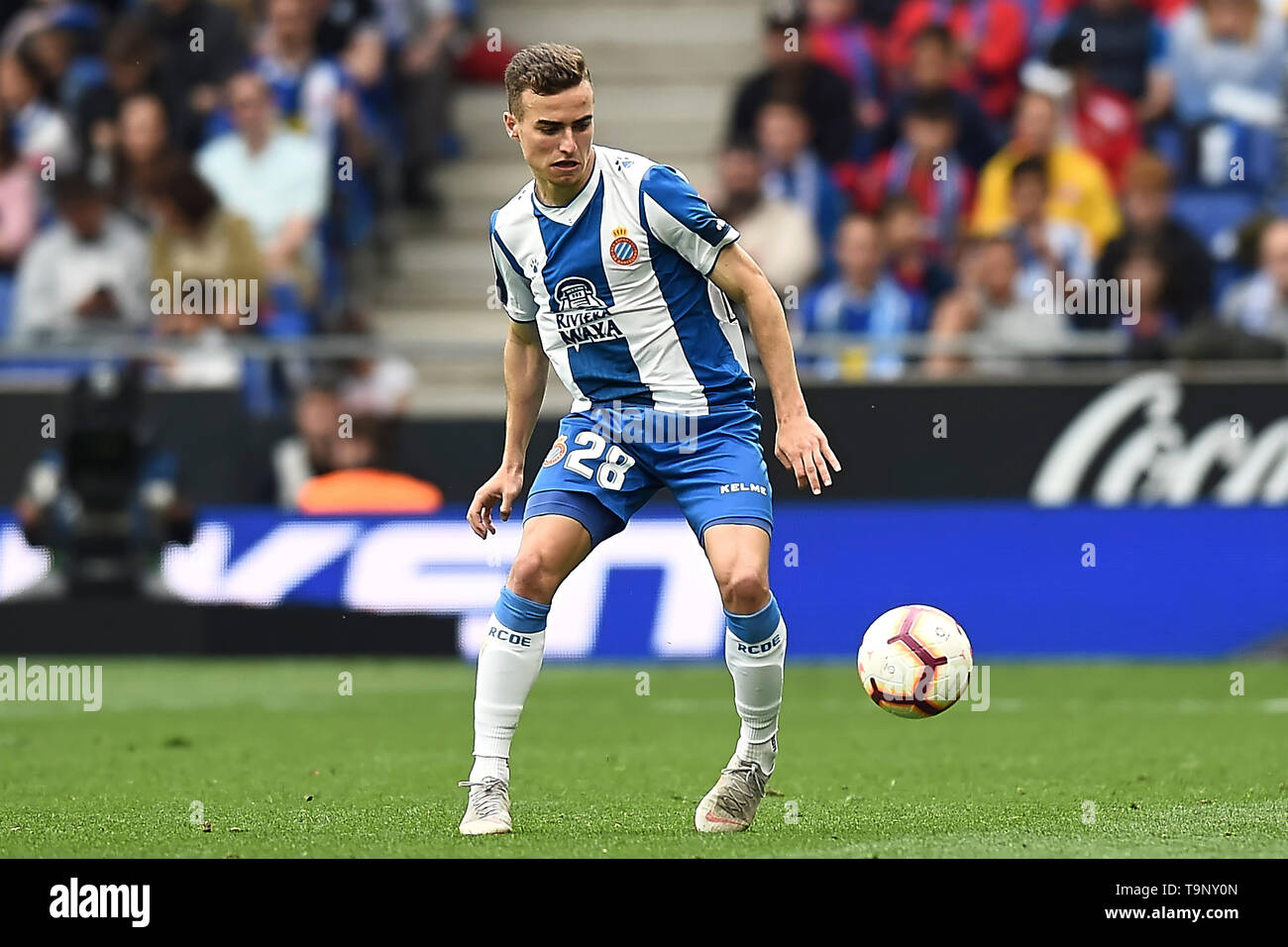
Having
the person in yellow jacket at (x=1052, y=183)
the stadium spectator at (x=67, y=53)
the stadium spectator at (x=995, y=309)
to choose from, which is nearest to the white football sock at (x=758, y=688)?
the stadium spectator at (x=995, y=309)

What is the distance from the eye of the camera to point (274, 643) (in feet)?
42.8

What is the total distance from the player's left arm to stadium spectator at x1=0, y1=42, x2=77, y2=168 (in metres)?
11.0

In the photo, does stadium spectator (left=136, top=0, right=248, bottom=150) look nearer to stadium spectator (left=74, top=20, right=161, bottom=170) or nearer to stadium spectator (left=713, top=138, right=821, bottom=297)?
stadium spectator (left=74, top=20, right=161, bottom=170)

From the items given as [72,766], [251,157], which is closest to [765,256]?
[251,157]

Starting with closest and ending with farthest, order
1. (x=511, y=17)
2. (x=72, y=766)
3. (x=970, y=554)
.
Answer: (x=72, y=766), (x=970, y=554), (x=511, y=17)

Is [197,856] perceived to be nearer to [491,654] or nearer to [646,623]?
[491,654]

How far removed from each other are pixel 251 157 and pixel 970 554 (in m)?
6.54

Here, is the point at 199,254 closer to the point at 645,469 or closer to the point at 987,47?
the point at 987,47

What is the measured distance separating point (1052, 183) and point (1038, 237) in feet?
2.32

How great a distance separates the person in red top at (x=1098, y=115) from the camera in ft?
50.4

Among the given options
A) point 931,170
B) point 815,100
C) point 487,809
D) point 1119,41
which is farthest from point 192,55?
point 487,809

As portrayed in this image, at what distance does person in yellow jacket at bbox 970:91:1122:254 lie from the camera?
1490cm

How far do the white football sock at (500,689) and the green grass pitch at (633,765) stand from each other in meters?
0.25

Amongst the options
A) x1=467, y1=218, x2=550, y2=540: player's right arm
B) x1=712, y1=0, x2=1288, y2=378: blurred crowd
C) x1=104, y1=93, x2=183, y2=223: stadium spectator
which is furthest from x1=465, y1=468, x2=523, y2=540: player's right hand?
x1=104, y1=93, x2=183, y2=223: stadium spectator
